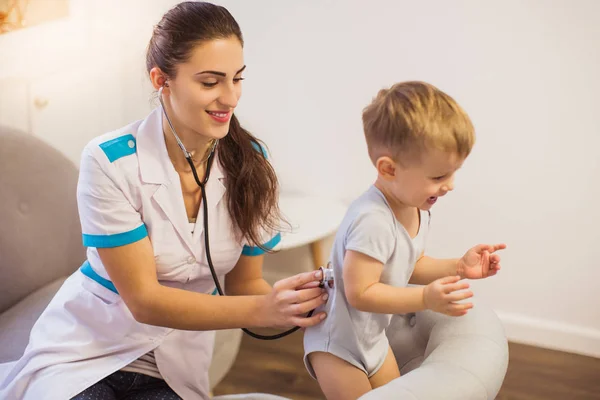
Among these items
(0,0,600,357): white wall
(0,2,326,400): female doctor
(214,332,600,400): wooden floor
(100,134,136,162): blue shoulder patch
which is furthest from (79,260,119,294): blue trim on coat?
(0,0,600,357): white wall

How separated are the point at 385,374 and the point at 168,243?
1.57 feet

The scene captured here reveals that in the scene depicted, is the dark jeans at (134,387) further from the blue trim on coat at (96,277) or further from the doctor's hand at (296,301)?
the doctor's hand at (296,301)

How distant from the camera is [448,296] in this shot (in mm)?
1008

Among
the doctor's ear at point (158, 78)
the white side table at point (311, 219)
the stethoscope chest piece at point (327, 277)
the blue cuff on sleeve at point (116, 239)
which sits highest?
the doctor's ear at point (158, 78)

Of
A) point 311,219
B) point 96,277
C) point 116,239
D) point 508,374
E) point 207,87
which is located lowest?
point 508,374

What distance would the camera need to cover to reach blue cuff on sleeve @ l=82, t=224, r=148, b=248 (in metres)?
1.26

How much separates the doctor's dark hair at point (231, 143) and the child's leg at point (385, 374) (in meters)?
0.37

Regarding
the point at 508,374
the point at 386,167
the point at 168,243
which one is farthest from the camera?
the point at 508,374

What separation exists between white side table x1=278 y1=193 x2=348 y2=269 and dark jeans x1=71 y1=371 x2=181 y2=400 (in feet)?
3.00

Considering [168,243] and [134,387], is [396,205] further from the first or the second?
[134,387]

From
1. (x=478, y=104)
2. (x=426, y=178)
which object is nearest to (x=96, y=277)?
(x=426, y=178)

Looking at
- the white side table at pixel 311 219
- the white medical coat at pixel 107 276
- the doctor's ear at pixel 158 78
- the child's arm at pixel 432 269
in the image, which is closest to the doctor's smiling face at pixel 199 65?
the doctor's ear at pixel 158 78

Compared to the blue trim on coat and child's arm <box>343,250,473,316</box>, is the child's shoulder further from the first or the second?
the blue trim on coat

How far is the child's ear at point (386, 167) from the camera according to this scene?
1100mm
